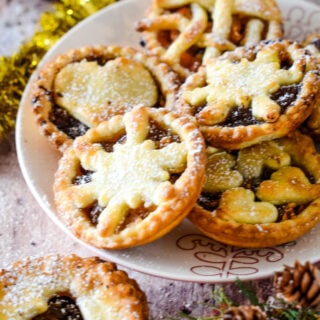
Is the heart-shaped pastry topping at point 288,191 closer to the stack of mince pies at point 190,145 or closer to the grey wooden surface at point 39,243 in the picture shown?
the stack of mince pies at point 190,145

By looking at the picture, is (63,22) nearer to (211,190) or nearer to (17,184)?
(17,184)

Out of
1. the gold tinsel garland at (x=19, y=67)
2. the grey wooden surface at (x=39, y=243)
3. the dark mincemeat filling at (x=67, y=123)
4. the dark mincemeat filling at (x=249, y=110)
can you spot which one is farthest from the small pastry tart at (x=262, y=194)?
the gold tinsel garland at (x=19, y=67)

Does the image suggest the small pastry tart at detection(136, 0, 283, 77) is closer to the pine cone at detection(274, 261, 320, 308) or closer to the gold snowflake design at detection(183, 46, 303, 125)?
the gold snowflake design at detection(183, 46, 303, 125)

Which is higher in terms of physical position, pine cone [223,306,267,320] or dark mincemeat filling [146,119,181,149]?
dark mincemeat filling [146,119,181,149]

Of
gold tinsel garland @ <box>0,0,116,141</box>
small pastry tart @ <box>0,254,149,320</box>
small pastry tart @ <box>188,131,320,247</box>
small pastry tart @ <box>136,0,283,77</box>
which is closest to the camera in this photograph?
small pastry tart @ <box>0,254,149,320</box>

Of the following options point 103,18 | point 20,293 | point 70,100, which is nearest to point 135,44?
point 103,18

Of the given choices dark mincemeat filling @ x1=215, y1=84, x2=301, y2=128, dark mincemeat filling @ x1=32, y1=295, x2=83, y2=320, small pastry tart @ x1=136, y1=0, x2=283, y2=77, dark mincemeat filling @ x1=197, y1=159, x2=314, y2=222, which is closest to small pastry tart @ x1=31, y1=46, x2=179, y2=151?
small pastry tart @ x1=136, y1=0, x2=283, y2=77

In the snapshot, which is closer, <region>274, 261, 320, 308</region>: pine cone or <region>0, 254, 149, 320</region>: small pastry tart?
<region>274, 261, 320, 308</region>: pine cone
